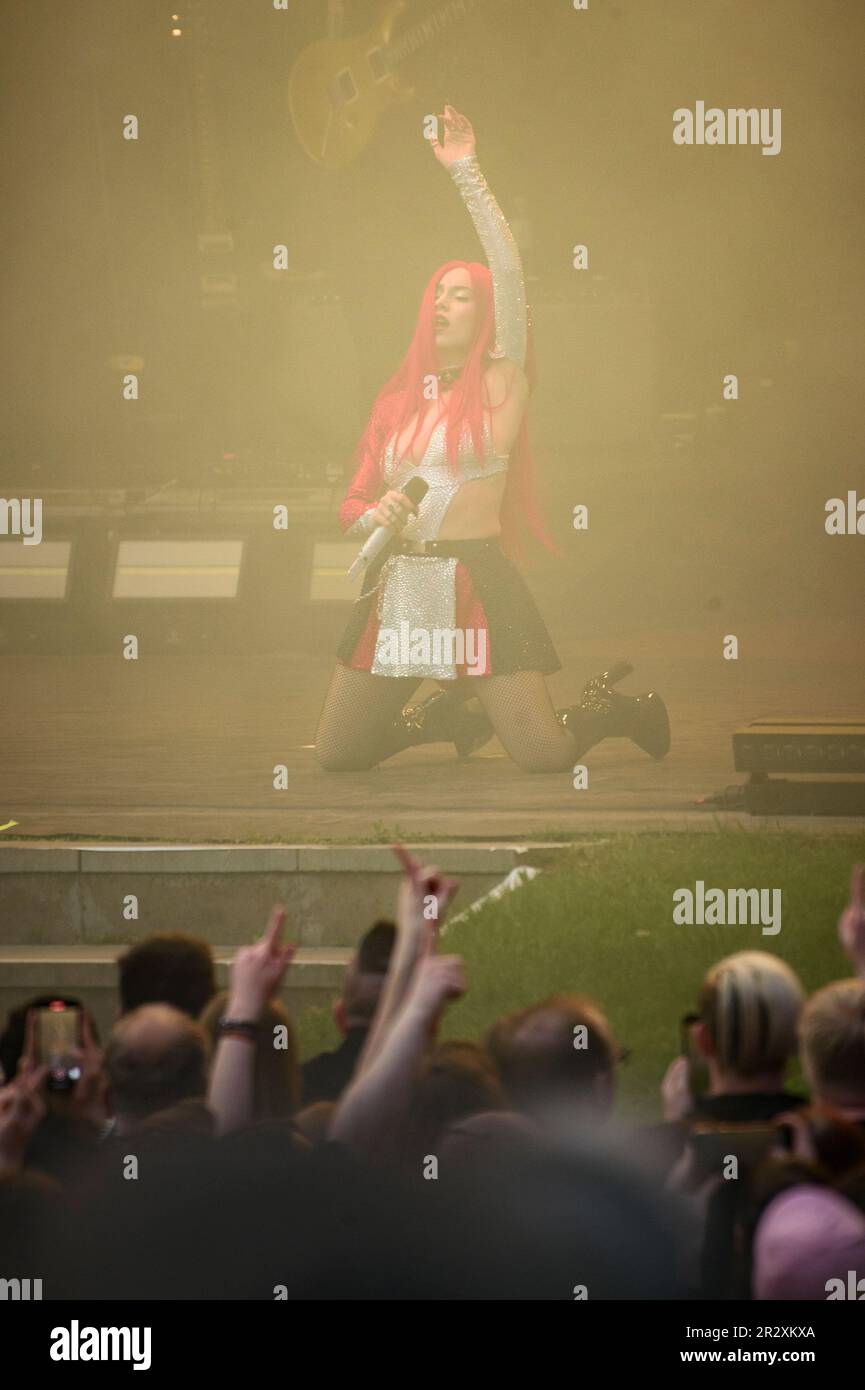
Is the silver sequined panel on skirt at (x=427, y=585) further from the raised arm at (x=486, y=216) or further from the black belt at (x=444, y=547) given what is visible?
the raised arm at (x=486, y=216)

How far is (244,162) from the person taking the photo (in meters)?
14.5

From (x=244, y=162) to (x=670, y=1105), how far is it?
12.1 metres

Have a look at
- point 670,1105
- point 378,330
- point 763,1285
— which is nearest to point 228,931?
point 670,1105

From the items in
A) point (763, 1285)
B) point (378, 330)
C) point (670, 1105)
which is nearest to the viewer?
point (763, 1285)

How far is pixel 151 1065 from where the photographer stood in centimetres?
318

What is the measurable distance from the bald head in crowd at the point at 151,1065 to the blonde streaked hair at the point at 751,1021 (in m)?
0.82

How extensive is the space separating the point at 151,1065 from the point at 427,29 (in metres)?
11.1

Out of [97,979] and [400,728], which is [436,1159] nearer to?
[97,979]

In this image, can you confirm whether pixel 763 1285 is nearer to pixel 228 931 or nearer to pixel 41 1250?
pixel 41 1250

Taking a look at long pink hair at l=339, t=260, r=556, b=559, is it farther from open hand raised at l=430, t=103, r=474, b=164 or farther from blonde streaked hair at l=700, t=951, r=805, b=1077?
blonde streaked hair at l=700, t=951, r=805, b=1077

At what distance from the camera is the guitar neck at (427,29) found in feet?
42.6

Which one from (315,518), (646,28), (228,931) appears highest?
(646,28)

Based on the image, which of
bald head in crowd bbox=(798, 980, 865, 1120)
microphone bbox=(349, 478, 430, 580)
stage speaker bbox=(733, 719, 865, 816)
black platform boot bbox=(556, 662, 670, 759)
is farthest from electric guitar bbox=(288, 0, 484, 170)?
bald head in crowd bbox=(798, 980, 865, 1120)

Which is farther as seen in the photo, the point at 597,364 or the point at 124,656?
the point at 597,364
